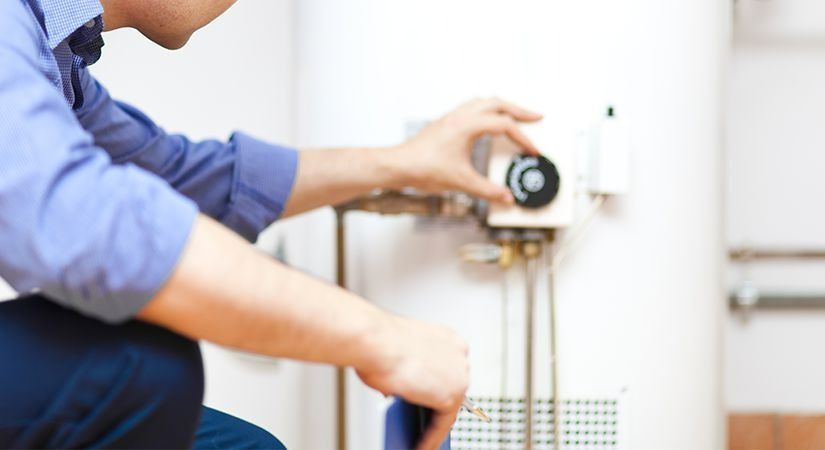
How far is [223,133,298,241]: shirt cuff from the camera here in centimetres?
119

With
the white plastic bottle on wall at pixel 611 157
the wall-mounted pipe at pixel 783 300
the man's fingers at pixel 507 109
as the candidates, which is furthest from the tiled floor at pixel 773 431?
the man's fingers at pixel 507 109

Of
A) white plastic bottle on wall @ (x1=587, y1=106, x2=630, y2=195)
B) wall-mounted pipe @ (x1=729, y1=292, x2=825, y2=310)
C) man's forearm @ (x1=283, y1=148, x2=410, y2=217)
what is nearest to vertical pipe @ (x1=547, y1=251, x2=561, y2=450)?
white plastic bottle on wall @ (x1=587, y1=106, x2=630, y2=195)

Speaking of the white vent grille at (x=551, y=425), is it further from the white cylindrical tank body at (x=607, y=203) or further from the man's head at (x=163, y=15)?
the man's head at (x=163, y=15)

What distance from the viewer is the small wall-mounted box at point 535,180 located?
121 centimetres

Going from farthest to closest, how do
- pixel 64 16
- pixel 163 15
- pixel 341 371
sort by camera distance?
pixel 341 371
pixel 163 15
pixel 64 16

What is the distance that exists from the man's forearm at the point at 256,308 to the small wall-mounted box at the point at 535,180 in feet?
1.73

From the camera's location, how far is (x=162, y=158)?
1.17 metres

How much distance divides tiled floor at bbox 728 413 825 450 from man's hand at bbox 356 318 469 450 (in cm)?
128

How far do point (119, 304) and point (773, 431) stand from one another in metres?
1.58

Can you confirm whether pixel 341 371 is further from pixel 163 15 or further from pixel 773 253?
pixel 773 253

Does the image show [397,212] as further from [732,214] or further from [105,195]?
[732,214]

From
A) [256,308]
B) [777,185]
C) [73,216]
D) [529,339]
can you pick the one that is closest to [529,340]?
[529,339]

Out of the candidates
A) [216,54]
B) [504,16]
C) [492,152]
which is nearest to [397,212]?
[492,152]

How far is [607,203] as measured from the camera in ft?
4.12
